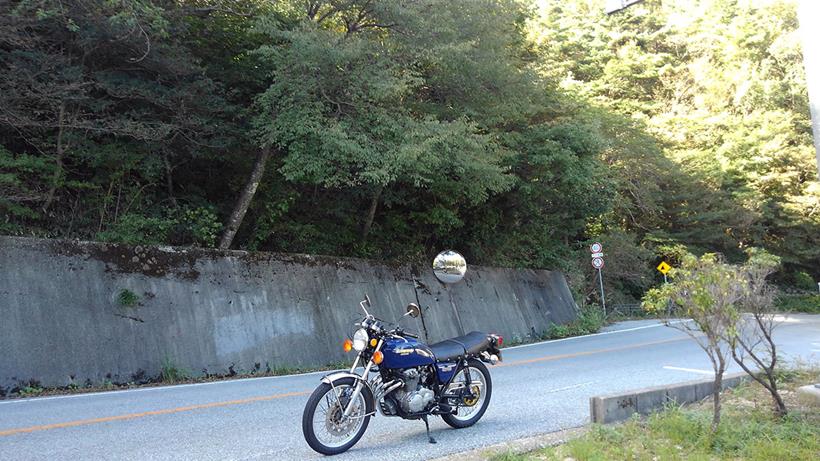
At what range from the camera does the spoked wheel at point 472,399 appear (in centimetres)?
599

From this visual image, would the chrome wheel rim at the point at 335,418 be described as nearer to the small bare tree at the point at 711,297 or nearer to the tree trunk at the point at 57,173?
the small bare tree at the point at 711,297

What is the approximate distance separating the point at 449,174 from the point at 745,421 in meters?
11.2

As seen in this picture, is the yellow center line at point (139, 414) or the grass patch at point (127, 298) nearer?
the yellow center line at point (139, 414)

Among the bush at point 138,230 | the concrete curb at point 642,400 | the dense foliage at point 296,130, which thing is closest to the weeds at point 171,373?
the bush at point 138,230

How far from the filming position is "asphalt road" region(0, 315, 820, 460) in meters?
5.36

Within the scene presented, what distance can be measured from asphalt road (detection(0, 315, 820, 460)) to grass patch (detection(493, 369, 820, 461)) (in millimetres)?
884

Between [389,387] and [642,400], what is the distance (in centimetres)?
260

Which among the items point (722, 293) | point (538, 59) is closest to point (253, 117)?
point (722, 293)

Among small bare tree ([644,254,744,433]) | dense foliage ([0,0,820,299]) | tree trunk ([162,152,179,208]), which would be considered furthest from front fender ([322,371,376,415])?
tree trunk ([162,152,179,208])

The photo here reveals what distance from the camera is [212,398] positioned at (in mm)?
8203

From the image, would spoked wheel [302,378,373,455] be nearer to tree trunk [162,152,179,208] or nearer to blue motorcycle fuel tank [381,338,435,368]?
blue motorcycle fuel tank [381,338,435,368]

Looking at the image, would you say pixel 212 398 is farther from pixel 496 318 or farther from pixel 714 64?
pixel 714 64

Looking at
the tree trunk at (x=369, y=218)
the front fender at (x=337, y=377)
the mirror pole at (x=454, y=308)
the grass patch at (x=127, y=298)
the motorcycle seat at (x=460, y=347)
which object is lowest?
the mirror pole at (x=454, y=308)

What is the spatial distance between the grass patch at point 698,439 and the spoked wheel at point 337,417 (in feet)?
4.10
